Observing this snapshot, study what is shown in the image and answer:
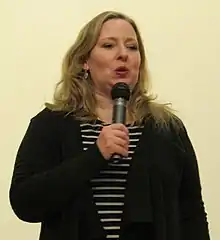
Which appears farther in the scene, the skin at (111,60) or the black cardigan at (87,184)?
the skin at (111,60)

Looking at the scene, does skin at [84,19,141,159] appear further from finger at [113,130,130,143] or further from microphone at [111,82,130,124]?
finger at [113,130,130,143]

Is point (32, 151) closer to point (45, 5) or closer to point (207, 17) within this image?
point (45, 5)

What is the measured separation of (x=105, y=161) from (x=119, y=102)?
0.11 m

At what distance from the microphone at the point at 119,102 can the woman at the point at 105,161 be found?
2cm

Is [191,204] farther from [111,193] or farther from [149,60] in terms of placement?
[149,60]

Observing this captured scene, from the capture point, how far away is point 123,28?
1323 millimetres

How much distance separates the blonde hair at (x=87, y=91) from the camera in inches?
51.4

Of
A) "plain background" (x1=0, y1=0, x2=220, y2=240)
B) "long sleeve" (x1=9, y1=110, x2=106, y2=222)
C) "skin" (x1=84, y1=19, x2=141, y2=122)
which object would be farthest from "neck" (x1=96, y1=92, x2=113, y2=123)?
"plain background" (x1=0, y1=0, x2=220, y2=240)

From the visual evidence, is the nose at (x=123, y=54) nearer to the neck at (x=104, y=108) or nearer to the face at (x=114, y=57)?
the face at (x=114, y=57)

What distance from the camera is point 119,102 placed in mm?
1109

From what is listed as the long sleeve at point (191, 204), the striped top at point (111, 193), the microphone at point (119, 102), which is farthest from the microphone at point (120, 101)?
the long sleeve at point (191, 204)

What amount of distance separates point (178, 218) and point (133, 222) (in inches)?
5.1

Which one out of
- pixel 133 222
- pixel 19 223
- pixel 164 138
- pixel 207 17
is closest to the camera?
pixel 133 222
